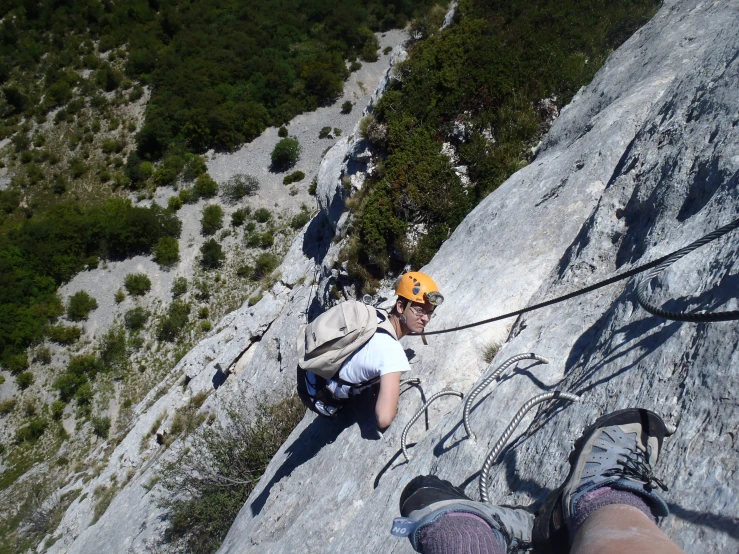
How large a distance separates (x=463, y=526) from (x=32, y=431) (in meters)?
33.7

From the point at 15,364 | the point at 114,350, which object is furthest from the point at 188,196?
the point at 15,364

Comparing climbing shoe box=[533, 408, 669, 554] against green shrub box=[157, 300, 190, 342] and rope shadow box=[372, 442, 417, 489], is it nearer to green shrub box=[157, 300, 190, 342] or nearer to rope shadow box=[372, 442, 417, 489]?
rope shadow box=[372, 442, 417, 489]

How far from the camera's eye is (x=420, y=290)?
4.56 m

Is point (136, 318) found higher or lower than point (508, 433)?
lower

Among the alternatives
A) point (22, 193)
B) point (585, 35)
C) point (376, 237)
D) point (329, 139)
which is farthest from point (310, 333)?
point (22, 193)

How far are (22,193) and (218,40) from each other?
78.0 ft

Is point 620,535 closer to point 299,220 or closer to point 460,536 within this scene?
point 460,536

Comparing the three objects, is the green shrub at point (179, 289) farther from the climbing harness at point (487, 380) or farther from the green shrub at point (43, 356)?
the climbing harness at point (487, 380)

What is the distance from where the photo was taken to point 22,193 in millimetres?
40000

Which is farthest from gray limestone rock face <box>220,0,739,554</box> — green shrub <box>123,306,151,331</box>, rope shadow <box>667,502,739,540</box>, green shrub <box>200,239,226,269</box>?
green shrub <box>200,239,226,269</box>

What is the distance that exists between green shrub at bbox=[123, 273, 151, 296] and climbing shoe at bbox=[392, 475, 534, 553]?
112ft

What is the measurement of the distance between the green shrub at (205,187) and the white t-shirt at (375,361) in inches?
1410

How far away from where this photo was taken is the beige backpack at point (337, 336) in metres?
3.97

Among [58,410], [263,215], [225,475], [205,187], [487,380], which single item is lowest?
[225,475]
